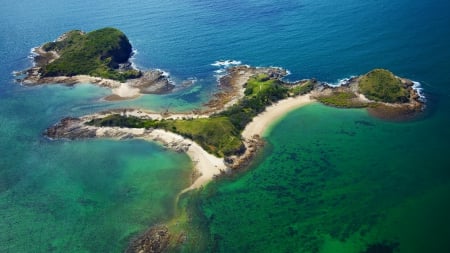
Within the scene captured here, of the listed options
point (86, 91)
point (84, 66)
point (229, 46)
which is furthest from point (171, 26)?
point (86, 91)

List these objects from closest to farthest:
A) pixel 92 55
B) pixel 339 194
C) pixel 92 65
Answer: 1. pixel 339 194
2. pixel 92 65
3. pixel 92 55

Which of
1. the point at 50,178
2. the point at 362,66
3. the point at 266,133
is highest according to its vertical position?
the point at 362,66

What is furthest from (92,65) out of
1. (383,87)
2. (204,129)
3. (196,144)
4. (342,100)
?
(383,87)

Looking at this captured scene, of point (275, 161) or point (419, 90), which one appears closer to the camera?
point (275, 161)

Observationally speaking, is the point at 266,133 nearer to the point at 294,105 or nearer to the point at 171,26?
the point at 294,105

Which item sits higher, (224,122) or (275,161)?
(224,122)

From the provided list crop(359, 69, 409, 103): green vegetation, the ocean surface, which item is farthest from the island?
the ocean surface

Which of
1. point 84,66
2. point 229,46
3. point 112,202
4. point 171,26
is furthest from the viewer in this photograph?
point 171,26

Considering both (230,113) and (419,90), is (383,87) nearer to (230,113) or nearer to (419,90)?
(419,90)
